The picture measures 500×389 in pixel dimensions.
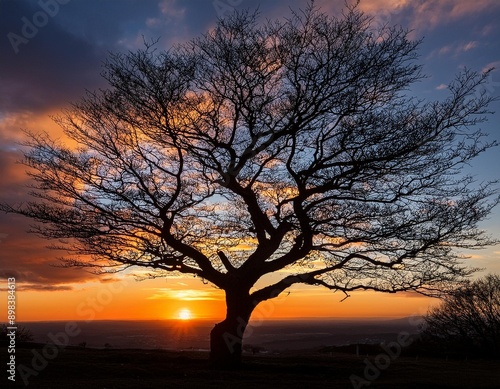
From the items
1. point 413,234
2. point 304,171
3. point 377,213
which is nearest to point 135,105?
point 304,171

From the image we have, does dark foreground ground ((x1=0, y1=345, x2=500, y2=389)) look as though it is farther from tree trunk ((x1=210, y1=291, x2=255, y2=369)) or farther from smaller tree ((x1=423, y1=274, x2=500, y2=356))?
smaller tree ((x1=423, y1=274, x2=500, y2=356))

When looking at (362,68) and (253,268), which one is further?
(253,268)

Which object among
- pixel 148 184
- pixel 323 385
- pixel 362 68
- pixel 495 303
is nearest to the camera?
pixel 323 385

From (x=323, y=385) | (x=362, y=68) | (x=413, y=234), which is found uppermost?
(x=362, y=68)

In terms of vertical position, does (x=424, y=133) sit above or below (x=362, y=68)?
below

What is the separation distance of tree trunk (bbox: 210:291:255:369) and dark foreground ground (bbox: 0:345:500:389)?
1.44 feet

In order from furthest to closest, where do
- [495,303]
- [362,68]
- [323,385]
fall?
1. [495,303]
2. [362,68]
3. [323,385]

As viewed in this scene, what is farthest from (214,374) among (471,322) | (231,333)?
(471,322)

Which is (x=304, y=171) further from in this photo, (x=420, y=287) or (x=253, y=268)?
(x=420, y=287)

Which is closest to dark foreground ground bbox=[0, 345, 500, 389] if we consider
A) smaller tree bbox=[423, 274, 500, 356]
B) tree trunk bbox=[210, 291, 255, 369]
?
tree trunk bbox=[210, 291, 255, 369]

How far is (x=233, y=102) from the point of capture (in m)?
15.5

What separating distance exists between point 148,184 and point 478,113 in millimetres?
9860

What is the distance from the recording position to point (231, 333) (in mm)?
15945

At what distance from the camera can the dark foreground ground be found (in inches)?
475
